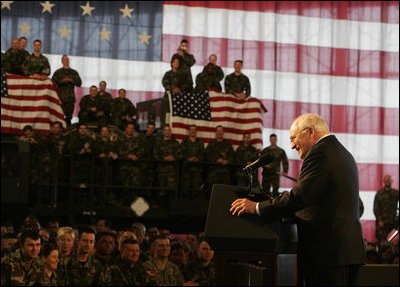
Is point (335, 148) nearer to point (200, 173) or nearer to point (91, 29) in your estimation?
point (200, 173)

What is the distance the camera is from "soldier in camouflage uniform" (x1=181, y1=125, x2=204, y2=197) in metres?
15.3

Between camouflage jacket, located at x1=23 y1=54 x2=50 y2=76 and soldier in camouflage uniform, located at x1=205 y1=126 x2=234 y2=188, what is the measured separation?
10.9ft

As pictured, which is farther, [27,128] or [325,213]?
[27,128]

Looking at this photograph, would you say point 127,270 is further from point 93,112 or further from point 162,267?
point 93,112

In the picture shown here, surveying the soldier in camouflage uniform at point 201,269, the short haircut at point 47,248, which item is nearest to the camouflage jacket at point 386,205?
the soldier in camouflage uniform at point 201,269

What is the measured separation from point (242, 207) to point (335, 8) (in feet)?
59.0

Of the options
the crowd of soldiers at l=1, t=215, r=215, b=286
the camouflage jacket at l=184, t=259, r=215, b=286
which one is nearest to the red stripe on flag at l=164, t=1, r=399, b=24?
the crowd of soldiers at l=1, t=215, r=215, b=286

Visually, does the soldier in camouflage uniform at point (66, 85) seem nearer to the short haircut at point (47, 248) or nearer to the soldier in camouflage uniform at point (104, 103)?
the soldier in camouflage uniform at point (104, 103)

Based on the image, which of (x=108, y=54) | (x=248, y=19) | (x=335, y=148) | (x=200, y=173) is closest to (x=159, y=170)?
(x=200, y=173)

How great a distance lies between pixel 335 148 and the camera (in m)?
4.85

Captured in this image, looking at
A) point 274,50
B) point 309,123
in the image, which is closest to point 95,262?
point 309,123

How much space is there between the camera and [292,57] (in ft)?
71.4

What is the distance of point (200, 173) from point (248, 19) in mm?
7257

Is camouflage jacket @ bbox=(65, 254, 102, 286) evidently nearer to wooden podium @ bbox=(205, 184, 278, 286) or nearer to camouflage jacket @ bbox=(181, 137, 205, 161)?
wooden podium @ bbox=(205, 184, 278, 286)
